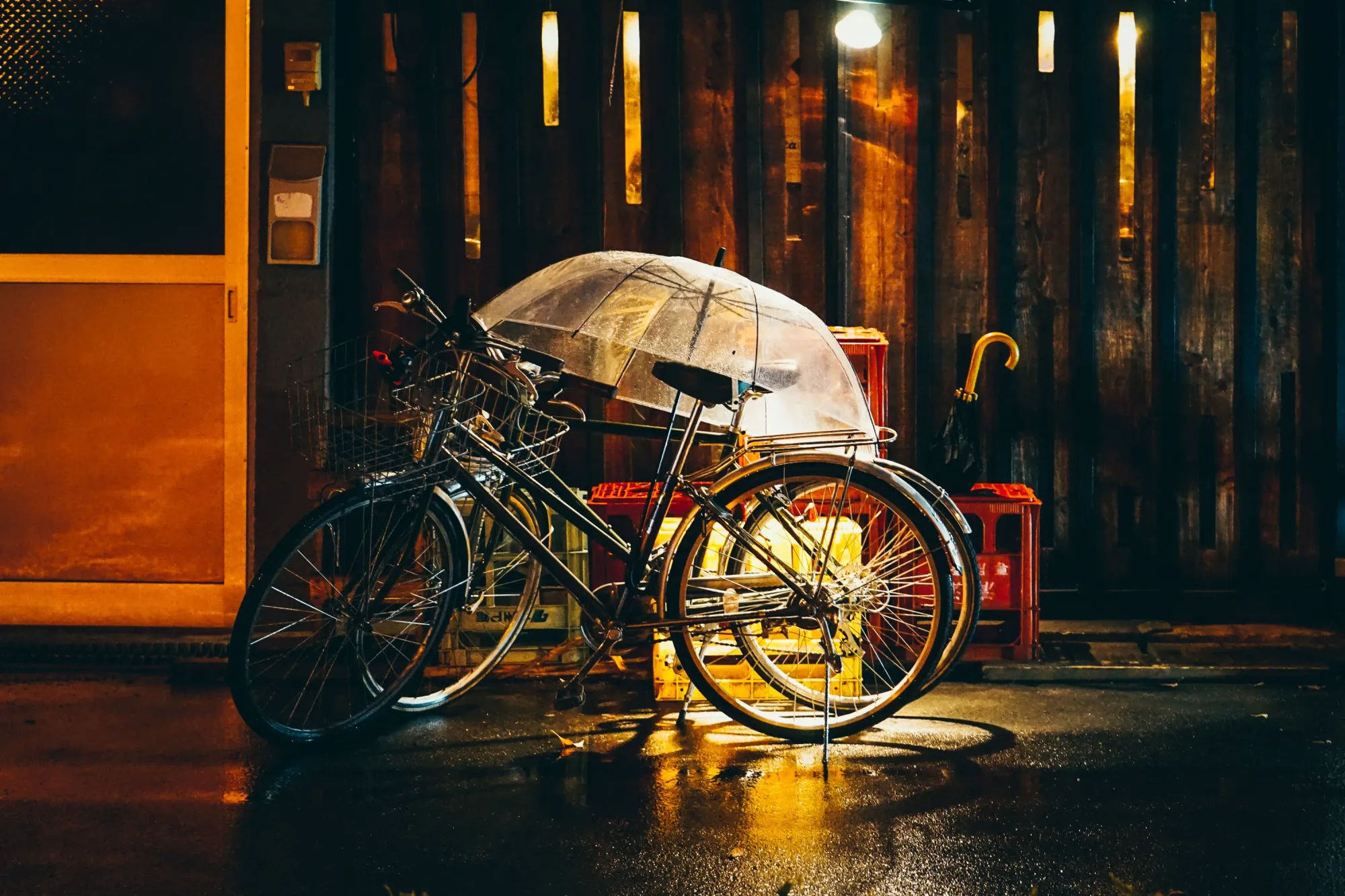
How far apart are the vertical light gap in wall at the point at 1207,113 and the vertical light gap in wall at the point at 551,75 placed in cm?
365

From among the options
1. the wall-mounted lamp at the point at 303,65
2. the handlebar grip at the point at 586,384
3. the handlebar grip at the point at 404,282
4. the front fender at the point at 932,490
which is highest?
the wall-mounted lamp at the point at 303,65

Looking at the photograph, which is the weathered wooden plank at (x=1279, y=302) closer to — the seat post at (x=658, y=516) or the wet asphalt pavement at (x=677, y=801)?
the wet asphalt pavement at (x=677, y=801)

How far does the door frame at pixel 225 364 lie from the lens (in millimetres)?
6516

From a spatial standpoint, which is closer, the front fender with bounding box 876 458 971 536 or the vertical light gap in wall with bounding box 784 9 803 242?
the front fender with bounding box 876 458 971 536

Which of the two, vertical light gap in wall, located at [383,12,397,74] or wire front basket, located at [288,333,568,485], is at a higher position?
vertical light gap in wall, located at [383,12,397,74]

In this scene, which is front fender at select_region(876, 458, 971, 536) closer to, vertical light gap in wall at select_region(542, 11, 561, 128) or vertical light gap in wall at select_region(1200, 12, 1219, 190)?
vertical light gap in wall at select_region(542, 11, 561, 128)

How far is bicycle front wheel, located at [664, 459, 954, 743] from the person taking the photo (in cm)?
468

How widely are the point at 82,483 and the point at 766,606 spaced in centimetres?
417

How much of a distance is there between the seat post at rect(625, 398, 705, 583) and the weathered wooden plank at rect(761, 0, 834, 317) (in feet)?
7.32

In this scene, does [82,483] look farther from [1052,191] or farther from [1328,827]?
[1328,827]

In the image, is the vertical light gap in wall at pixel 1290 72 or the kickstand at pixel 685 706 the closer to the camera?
the kickstand at pixel 685 706

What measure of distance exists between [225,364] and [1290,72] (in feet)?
20.4

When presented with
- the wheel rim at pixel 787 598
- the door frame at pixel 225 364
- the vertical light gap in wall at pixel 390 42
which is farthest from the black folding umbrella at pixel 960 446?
the door frame at pixel 225 364

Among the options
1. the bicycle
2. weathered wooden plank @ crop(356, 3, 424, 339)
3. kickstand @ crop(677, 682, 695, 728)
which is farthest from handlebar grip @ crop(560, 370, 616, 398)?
weathered wooden plank @ crop(356, 3, 424, 339)
